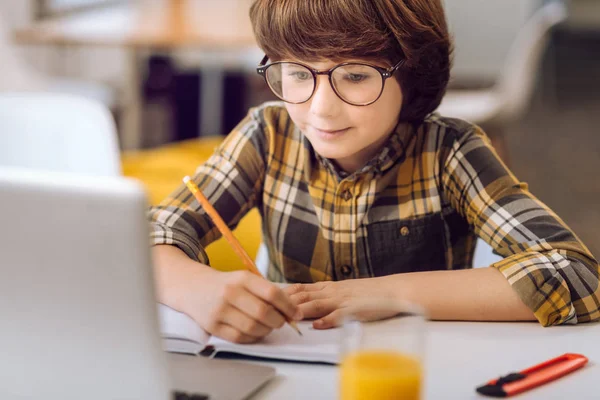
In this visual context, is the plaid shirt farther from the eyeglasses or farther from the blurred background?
the blurred background

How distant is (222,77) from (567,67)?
442cm

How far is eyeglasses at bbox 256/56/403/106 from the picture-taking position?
1020 mm

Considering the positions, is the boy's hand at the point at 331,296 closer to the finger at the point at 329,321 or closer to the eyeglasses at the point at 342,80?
the finger at the point at 329,321

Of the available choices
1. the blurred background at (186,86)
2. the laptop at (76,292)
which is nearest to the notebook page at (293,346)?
the laptop at (76,292)

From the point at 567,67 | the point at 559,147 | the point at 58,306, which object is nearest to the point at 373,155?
the point at 58,306

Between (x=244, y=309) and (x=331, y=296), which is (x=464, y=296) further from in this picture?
(x=244, y=309)

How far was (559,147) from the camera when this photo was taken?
15.9ft

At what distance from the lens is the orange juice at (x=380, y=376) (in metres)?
0.61

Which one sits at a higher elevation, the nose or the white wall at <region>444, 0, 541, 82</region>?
the white wall at <region>444, 0, 541, 82</region>

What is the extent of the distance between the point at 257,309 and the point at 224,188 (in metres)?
0.41

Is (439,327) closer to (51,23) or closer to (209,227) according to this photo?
(209,227)

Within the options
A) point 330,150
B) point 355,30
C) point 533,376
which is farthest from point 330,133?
point 533,376

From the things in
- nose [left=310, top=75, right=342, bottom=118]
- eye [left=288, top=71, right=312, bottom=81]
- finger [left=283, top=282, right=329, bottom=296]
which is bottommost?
finger [left=283, top=282, right=329, bottom=296]

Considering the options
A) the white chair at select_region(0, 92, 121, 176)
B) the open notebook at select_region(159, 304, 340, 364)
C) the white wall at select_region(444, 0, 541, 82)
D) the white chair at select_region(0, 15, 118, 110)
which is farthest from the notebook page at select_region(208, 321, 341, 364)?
the white wall at select_region(444, 0, 541, 82)
